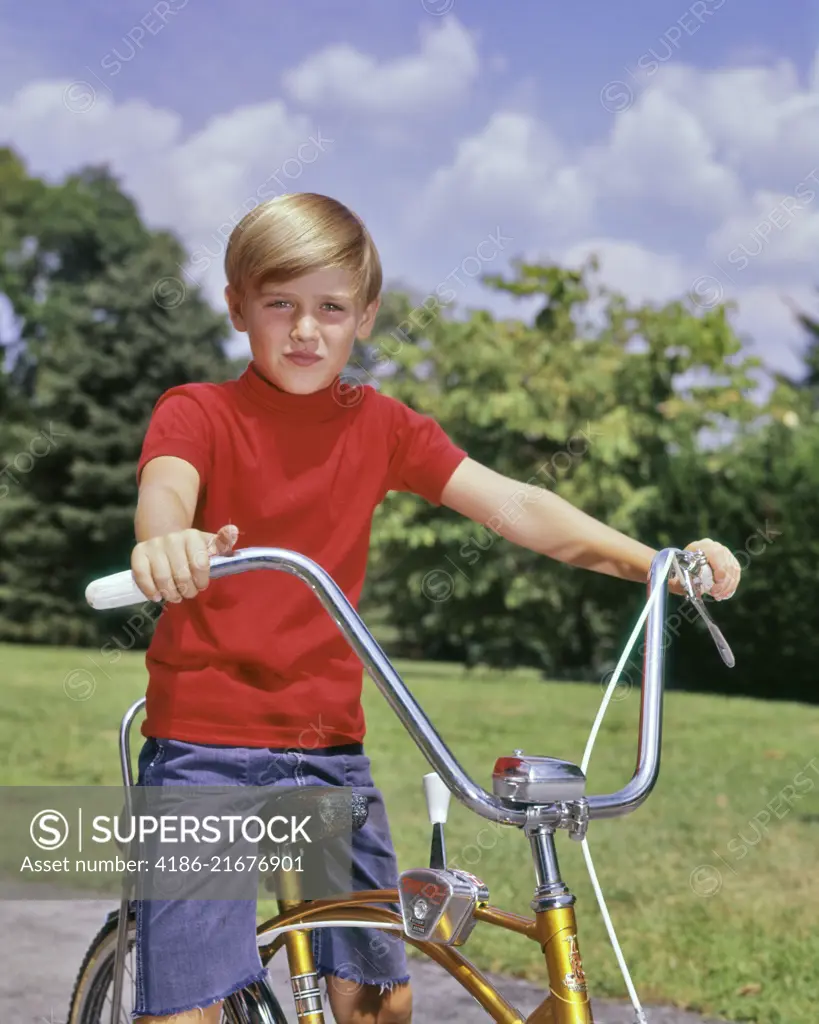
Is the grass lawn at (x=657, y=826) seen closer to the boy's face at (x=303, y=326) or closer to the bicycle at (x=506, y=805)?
the bicycle at (x=506, y=805)

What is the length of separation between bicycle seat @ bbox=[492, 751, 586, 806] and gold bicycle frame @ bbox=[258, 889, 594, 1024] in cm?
12

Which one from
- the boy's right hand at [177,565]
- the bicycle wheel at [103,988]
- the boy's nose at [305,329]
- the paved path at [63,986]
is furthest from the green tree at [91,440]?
the boy's right hand at [177,565]

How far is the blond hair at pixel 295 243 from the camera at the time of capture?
6.22ft

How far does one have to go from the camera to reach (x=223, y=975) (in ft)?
6.02

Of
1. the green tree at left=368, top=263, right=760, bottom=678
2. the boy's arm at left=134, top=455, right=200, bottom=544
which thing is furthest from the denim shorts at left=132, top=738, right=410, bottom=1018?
the green tree at left=368, top=263, right=760, bottom=678

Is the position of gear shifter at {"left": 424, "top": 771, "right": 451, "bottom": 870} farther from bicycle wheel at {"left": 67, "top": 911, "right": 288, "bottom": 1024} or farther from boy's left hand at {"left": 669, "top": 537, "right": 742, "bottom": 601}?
bicycle wheel at {"left": 67, "top": 911, "right": 288, "bottom": 1024}

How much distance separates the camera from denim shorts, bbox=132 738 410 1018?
1.81m

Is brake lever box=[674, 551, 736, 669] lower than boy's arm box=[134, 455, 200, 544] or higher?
lower

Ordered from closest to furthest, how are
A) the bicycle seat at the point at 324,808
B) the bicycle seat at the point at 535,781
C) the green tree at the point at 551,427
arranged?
the bicycle seat at the point at 535,781, the bicycle seat at the point at 324,808, the green tree at the point at 551,427

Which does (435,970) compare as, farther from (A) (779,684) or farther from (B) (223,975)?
(A) (779,684)

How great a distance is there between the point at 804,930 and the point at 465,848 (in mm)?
1685

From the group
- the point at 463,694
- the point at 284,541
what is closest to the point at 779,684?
the point at 463,694

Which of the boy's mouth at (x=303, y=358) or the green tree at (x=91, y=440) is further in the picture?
the green tree at (x=91, y=440)

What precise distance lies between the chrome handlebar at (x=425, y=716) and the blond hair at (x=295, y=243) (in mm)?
539
